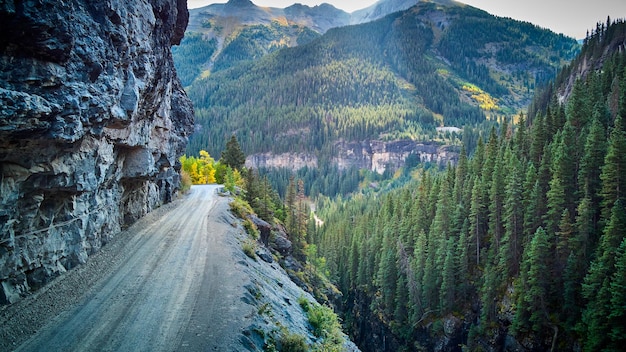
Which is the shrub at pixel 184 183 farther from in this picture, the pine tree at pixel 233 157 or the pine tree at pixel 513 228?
the pine tree at pixel 513 228

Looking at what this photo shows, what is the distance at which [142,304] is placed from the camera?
15.0 m

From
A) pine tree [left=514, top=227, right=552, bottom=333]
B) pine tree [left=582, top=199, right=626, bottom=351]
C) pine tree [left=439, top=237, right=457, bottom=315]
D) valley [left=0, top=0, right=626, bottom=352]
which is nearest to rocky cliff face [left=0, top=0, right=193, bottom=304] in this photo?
valley [left=0, top=0, right=626, bottom=352]

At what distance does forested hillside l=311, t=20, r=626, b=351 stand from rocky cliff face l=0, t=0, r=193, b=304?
115 feet

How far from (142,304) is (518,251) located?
41.5 meters

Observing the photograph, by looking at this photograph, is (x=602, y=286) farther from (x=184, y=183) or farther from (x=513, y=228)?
(x=184, y=183)

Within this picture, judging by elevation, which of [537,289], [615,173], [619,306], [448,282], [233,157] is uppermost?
[233,157]

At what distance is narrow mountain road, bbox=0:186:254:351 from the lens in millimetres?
12359

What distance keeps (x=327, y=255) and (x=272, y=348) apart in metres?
68.9

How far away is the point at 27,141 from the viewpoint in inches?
504

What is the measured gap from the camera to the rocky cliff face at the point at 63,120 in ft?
38.8

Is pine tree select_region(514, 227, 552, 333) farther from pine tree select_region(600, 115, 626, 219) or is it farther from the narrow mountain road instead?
the narrow mountain road

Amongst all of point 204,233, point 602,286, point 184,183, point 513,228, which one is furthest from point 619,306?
point 184,183

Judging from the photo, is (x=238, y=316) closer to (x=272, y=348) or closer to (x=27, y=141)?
(x=272, y=348)

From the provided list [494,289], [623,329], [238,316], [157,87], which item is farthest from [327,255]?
[238,316]
